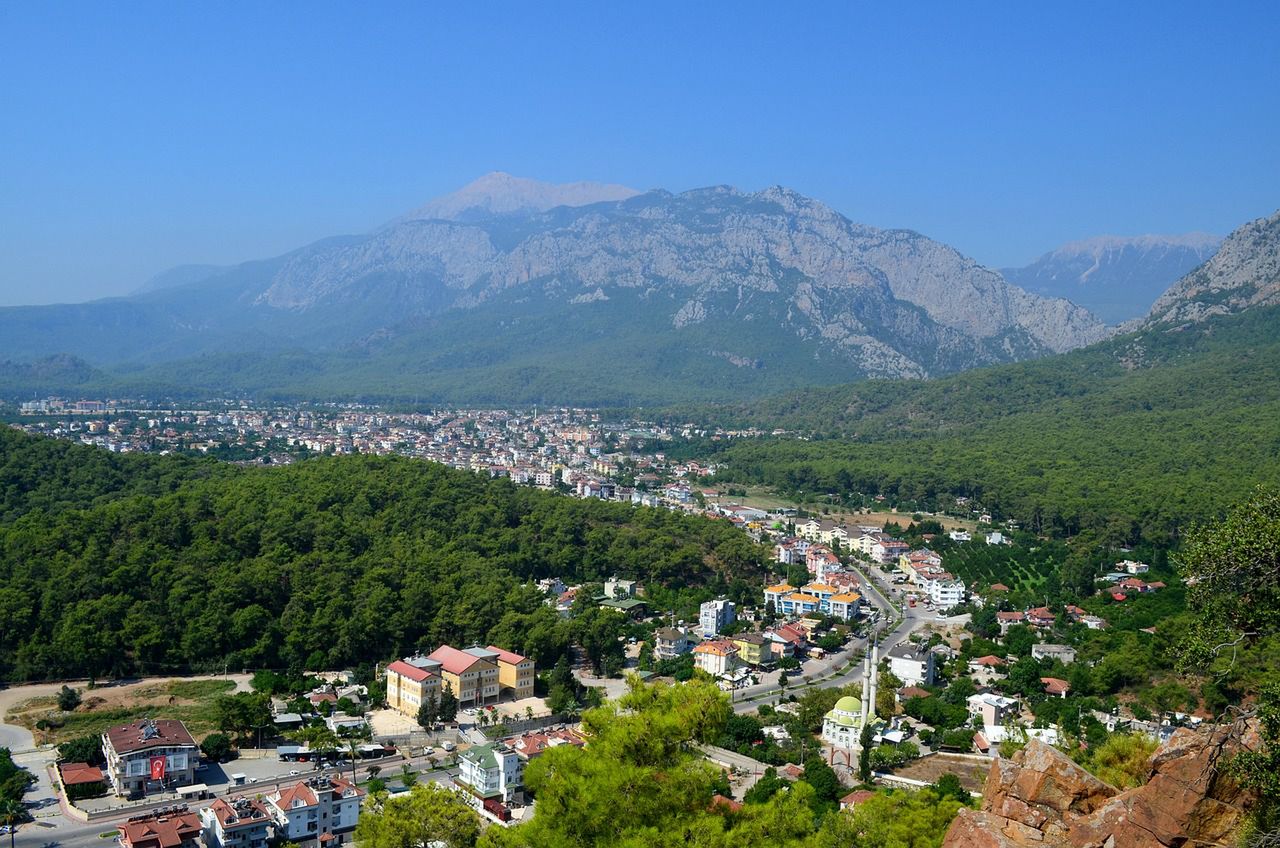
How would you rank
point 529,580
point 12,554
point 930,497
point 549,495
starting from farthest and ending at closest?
point 930,497, point 549,495, point 529,580, point 12,554

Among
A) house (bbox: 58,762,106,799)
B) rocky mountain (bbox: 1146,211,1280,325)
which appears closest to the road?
house (bbox: 58,762,106,799)

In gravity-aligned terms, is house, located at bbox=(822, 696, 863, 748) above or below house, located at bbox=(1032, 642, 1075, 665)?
above

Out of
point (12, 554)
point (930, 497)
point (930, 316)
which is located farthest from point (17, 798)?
point (930, 316)

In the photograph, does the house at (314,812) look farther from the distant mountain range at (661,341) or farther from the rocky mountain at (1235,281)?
the distant mountain range at (661,341)

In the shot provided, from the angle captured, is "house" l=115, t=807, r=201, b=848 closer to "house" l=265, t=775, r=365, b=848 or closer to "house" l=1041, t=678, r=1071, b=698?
"house" l=265, t=775, r=365, b=848

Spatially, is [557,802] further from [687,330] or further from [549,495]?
[687,330]

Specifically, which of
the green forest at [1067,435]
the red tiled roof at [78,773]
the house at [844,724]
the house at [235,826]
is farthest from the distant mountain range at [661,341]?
the house at [235,826]
